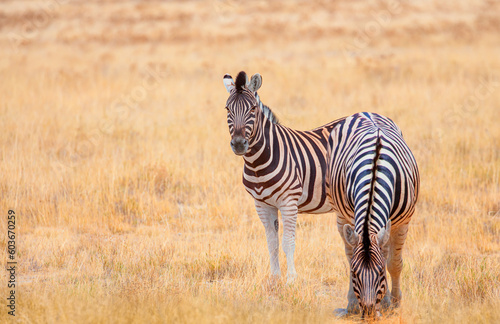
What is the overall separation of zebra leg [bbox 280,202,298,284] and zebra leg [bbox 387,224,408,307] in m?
1.09

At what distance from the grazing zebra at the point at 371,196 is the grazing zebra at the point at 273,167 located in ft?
1.27

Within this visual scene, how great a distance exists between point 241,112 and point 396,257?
2.03 meters

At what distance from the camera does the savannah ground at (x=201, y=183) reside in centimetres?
479

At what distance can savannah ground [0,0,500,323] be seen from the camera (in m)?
4.79

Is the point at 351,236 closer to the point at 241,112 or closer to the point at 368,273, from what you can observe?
the point at 368,273

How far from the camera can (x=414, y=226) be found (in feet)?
23.4

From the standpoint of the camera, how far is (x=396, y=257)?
4660 mm

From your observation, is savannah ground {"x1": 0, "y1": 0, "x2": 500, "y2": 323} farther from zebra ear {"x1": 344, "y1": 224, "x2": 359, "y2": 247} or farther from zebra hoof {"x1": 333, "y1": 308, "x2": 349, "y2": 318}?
zebra ear {"x1": 344, "y1": 224, "x2": 359, "y2": 247}

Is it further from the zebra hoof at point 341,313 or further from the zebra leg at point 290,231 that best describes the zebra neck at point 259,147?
the zebra hoof at point 341,313

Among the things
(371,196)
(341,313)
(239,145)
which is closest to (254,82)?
(239,145)

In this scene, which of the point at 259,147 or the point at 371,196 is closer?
the point at 371,196

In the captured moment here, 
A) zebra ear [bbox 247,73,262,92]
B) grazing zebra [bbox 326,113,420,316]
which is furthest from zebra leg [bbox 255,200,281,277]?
zebra ear [bbox 247,73,262,92]

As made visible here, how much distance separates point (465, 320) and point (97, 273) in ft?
12.2

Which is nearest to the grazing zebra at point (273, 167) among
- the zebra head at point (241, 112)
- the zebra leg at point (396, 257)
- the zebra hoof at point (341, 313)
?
the zebra head at point (241, 112)
